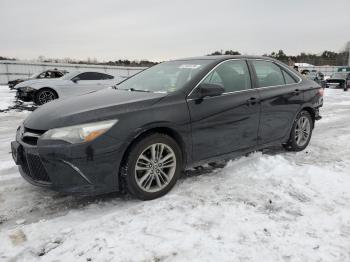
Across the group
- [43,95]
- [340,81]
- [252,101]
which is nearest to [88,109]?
[252,101]

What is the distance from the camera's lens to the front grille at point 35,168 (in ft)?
10.7

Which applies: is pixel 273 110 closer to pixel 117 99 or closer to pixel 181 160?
pixel 181 160

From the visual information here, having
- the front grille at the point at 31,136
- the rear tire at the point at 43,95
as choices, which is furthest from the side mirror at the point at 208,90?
the rear tire at the point at 43,95

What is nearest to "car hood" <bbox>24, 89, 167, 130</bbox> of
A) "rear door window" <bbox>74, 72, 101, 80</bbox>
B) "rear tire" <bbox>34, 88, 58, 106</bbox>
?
"rear tire" <bbox>34, 88, 58, 106</bbox>

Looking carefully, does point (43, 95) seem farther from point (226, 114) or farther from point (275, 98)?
point (226, 114)

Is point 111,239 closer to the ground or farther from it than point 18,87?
closer to the ground

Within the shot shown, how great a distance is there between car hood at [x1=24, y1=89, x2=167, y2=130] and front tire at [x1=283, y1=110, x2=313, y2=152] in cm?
260

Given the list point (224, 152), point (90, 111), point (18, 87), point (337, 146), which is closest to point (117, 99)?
point (90, 111)

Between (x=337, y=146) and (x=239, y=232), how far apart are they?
377 centimetres

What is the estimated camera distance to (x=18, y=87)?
1241 cm

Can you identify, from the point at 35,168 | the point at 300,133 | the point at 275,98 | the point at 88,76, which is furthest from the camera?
the point at 88,76

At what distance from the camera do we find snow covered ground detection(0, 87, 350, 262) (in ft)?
8.91

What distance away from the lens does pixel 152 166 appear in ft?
11.9

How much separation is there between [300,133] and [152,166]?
3.01m
